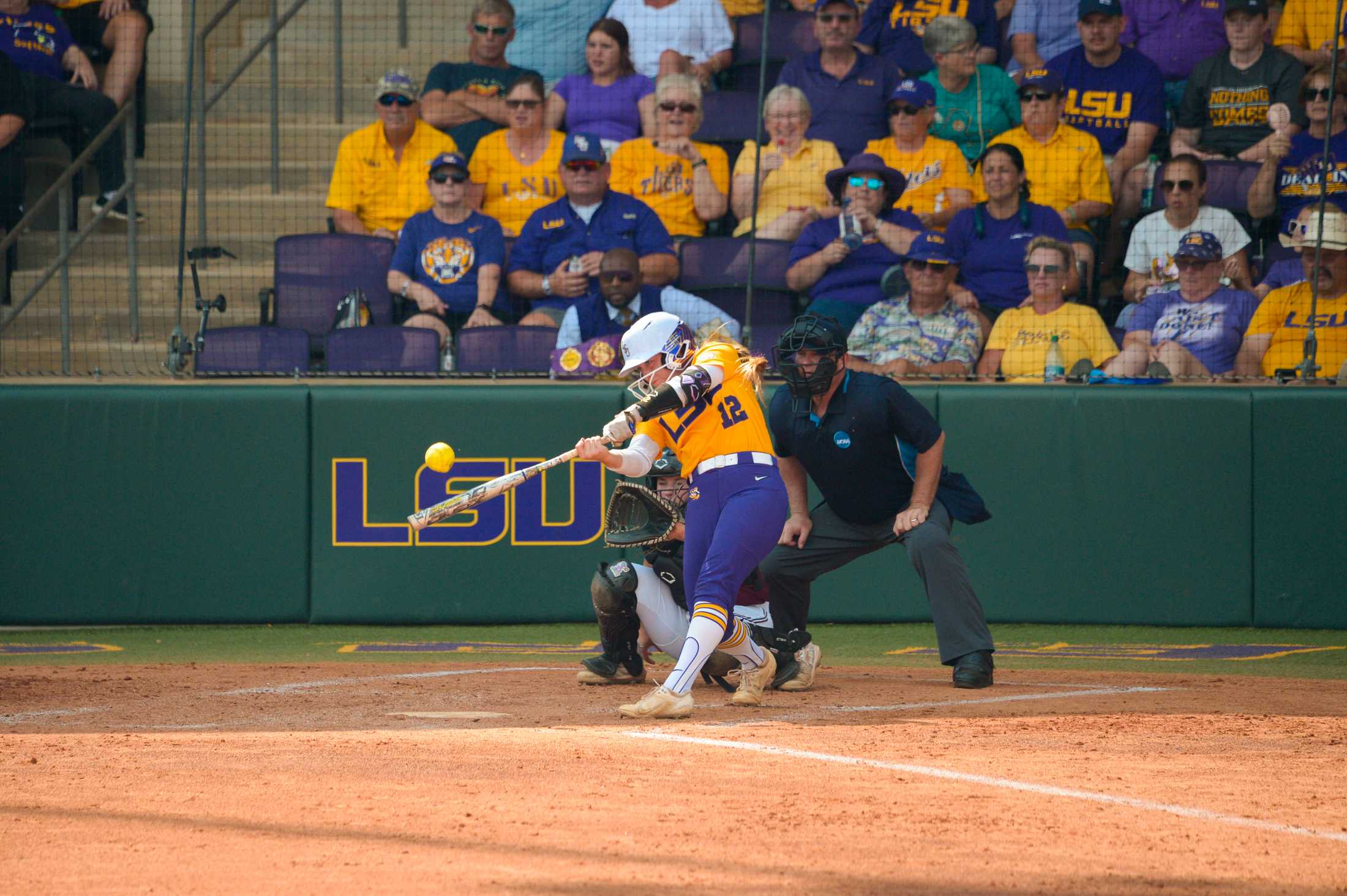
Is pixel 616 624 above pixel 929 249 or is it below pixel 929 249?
below

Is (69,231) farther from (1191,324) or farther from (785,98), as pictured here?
(1191,324)

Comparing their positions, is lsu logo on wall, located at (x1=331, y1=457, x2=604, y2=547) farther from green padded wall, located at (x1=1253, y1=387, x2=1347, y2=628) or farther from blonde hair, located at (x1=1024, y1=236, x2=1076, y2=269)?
green padded wall, located at (x1=1253, y1=387, x2=1347, y2=628)

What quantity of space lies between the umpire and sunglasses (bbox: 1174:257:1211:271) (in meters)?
3.19

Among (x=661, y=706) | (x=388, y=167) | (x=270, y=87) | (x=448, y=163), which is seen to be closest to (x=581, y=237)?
(x=448, y=163)

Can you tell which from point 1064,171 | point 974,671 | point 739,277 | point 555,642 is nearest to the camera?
point 974,671

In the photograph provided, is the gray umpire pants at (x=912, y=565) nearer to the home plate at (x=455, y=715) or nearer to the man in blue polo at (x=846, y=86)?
the home plate at (x=455, y=715)

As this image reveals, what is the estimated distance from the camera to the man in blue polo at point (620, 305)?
963 cm

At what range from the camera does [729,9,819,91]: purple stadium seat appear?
11570mm

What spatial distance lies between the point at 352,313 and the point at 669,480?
3870mm

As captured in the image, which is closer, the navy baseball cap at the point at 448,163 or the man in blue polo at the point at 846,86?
the navy baseball cap at the point at 448,163

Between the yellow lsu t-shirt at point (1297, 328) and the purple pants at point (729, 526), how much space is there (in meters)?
4.46

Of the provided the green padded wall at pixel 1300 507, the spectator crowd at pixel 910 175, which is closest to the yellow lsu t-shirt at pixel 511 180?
the spectator crowd at pixel 910 175

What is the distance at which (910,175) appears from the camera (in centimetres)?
1042

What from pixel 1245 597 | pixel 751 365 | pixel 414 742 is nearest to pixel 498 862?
pixel 414 742
